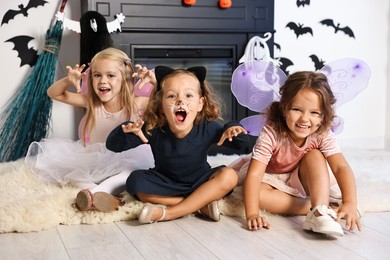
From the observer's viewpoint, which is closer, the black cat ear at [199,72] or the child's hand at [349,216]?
the child's hand at [349,216]

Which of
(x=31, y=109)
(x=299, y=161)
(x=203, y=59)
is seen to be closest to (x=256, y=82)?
(x=299, y=161)

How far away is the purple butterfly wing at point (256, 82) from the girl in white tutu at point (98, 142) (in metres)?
0.39

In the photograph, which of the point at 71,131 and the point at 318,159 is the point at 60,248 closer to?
the point at 318,159

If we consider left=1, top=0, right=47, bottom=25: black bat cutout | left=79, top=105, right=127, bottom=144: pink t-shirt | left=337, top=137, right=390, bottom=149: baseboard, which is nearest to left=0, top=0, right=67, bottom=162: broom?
left=1, top=0, right=47, bottom=25: black bat cutout

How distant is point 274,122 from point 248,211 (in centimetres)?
33

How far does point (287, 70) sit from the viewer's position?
318 centimetres

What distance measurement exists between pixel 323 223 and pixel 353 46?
7.72 ft

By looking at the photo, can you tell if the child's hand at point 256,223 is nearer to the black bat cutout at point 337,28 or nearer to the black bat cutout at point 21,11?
the black bat cutout at point 21,11

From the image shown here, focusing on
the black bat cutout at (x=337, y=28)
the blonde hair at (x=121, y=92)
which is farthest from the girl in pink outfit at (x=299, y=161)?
the black bat cutout at (x=337, y=28)

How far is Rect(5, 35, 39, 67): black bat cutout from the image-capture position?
265 cm

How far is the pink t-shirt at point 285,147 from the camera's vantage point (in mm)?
1524

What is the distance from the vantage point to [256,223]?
4.55 feet

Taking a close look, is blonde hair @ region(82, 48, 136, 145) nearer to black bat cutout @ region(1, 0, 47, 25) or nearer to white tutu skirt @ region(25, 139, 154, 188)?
white tutu skirt @ region(25, 139, 154, 188)

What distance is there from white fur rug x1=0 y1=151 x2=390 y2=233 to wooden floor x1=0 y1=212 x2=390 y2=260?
0.11 feet
